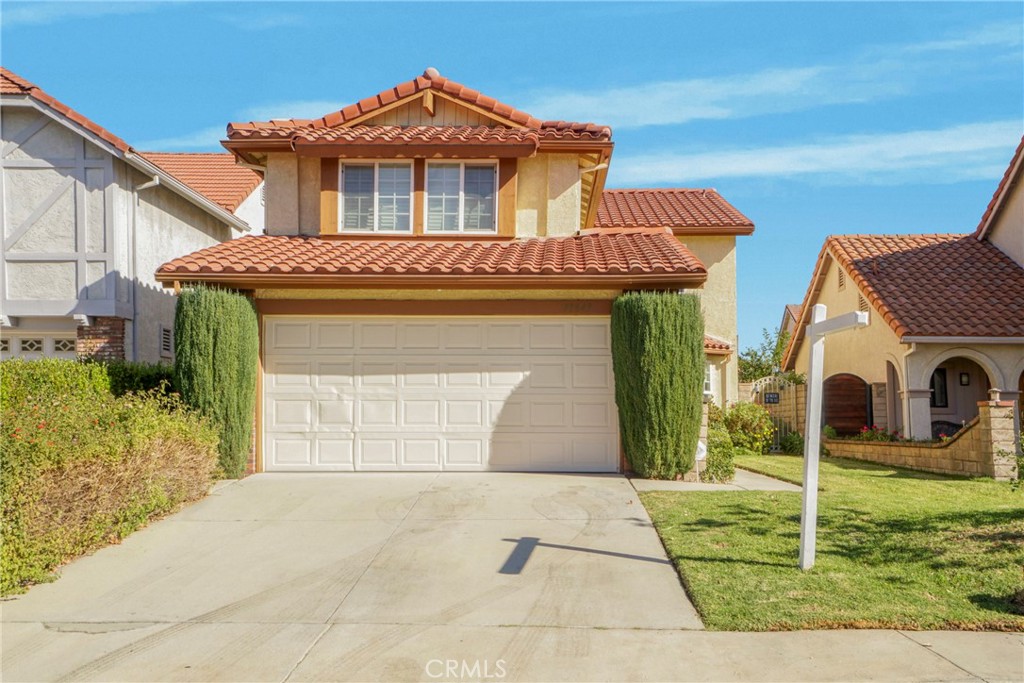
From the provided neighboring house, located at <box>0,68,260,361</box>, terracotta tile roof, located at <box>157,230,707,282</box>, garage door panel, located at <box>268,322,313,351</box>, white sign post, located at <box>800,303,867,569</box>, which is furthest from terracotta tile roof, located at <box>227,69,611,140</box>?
white sign post, located at <box>800,303,867,569</box>

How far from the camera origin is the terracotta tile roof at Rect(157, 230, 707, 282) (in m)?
11.6

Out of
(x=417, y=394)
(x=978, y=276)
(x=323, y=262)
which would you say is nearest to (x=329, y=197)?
(x=323, y=262)

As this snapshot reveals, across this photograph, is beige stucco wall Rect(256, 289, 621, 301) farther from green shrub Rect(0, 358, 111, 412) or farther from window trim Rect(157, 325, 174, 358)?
window trim Rect(157, 325, 174, 358)

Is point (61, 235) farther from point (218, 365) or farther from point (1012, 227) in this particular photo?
point (1012, 227)

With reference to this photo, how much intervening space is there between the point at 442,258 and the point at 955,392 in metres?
14.1

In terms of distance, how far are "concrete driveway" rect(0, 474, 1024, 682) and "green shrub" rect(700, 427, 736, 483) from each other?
8.62 ft

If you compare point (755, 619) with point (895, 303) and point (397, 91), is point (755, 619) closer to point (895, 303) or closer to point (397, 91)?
point (397, 91)

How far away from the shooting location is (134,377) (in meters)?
12.6

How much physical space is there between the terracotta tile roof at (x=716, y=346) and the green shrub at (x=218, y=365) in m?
12.3

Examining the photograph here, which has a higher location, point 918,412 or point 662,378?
point 662,378

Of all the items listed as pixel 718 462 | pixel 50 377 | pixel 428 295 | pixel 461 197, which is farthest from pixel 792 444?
pixel 50 377

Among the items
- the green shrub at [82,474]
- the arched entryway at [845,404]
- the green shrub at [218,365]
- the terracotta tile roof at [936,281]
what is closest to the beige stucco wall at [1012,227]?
the terracotta tile roof at [936,281]

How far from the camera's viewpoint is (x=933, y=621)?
5.90m

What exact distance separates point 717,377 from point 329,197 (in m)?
12.0
